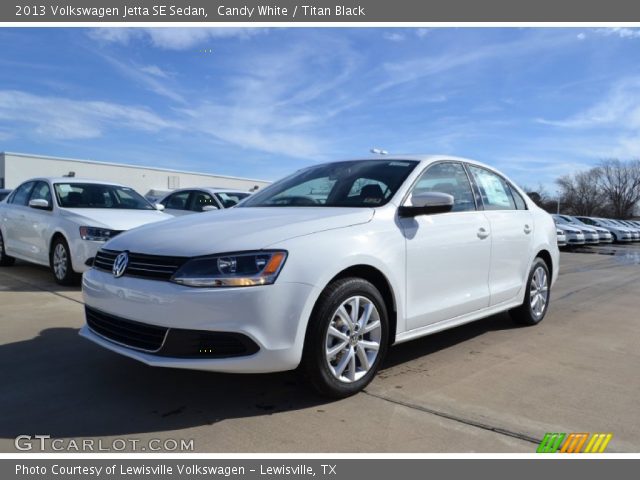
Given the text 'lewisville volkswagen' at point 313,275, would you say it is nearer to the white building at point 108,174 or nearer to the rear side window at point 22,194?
the rear side window at point 22,194

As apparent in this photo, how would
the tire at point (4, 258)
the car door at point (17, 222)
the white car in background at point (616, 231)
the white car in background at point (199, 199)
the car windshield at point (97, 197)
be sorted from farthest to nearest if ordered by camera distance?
the white car in background at point (616, 231)
the white car in background at point (199, 199)
the tire at point (4, 258)
the car door at point (17, 222)
the car windshield at point (97, 197)

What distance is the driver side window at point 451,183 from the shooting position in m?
4.01

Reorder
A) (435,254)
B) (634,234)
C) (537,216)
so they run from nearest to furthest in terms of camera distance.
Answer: (435,254), (537,216), (634,234)

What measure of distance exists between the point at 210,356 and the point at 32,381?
1.44m

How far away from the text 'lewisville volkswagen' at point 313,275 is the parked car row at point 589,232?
1539cm

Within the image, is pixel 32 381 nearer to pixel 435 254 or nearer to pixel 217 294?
pixel 217 294

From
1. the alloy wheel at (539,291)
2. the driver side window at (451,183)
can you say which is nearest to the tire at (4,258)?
the driver side window at (451,183)

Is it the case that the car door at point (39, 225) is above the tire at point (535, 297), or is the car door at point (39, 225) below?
above

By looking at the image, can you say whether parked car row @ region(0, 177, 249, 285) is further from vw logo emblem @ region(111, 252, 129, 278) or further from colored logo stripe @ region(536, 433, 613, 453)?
colored logo stripe @ region(536, 433, 613, 453)

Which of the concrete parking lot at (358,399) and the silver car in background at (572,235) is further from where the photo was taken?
the silver car in background at (572,235)

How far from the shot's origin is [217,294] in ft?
9.13

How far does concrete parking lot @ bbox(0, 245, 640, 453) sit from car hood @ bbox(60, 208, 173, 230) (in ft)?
6.81

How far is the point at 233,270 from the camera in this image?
2848mm
